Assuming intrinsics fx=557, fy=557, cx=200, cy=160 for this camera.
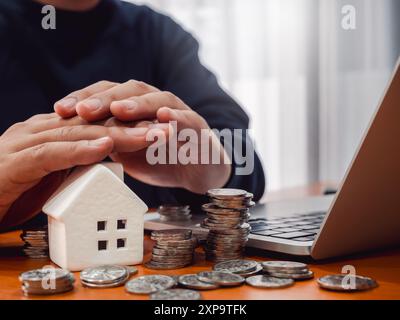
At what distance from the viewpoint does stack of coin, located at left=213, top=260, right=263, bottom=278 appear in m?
0.58

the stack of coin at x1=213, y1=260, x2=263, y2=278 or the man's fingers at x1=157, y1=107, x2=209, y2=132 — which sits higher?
the man's fingers at x1=157, y1=107, x2=209, y2=132

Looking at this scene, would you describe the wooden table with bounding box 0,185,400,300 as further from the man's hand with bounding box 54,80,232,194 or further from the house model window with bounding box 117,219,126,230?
the man's hand with bounding box 54,80,232,194

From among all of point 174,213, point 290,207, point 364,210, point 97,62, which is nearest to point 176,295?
point 364,210

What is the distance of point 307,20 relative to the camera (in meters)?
2.95

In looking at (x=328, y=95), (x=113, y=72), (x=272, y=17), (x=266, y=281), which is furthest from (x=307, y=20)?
(x=266, y=281)

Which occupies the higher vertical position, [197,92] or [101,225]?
[197,92]

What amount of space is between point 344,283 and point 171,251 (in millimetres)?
202

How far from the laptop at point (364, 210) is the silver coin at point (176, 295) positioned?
→ 0.18 meters

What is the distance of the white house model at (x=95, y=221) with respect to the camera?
0.62 meters

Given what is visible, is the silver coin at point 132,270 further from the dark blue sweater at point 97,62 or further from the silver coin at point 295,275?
the dark blue sweater at point 97,62

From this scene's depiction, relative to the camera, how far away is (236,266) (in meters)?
0.60

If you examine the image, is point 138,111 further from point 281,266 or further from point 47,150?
point 281,266

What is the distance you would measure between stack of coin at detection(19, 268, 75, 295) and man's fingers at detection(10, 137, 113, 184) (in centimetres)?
16

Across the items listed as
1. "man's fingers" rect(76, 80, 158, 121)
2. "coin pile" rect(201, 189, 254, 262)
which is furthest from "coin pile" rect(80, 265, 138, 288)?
"man's fingers" rect(76, 80, 158, 121)
